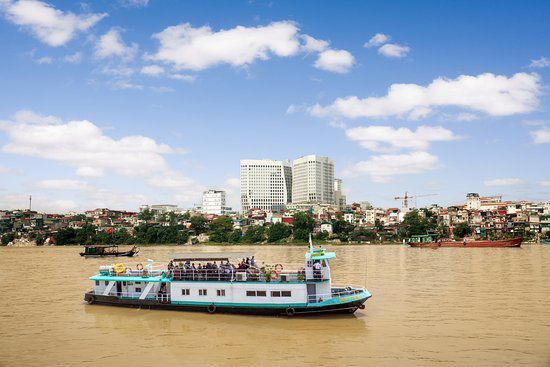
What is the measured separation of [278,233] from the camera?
125 m

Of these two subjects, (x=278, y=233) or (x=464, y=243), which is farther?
(x=278, y=233)

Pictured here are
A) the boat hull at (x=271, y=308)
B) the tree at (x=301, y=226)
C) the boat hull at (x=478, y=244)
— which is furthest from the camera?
the tree at (x=301, y=226)

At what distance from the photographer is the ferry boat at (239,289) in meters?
24.4

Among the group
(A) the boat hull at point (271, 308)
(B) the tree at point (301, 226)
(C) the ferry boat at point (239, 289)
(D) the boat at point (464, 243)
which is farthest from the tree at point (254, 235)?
(A) the boat hull at point (271, 308)

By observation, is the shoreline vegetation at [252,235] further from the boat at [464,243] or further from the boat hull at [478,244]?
the boat hull at [478,244]

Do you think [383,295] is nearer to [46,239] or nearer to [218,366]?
[218,366]

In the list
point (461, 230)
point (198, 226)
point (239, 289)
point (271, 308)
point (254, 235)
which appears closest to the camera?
point (271, 308)

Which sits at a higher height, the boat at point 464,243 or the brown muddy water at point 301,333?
the boat at point 464,243

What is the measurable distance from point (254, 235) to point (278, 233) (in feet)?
21.1

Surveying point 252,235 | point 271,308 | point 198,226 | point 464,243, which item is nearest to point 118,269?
point 271,308

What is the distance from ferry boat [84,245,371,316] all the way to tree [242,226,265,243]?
9772 centimetres

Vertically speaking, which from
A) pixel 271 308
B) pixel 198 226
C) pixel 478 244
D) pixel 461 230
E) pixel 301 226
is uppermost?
pixel 198 226

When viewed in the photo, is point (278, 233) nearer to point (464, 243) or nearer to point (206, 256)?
point (464, 243)

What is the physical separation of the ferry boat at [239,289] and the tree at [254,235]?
97724mm
